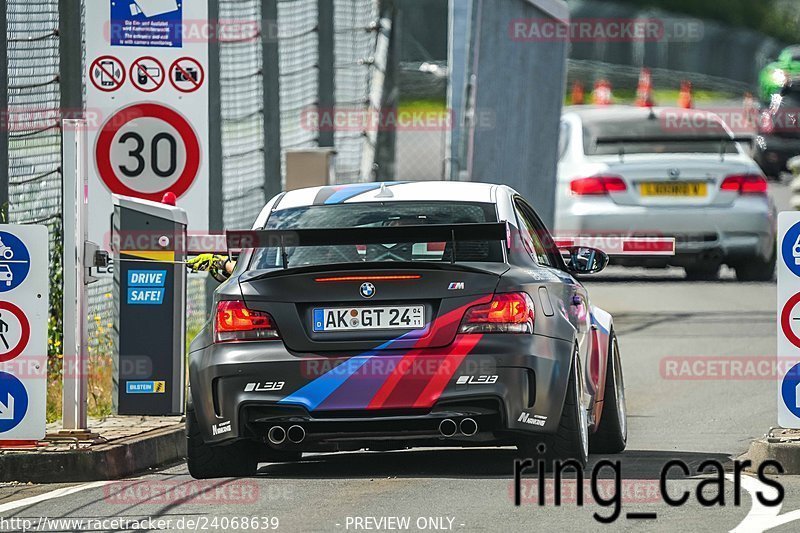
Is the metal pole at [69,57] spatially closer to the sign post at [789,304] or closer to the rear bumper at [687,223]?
the sign post at [789,304]

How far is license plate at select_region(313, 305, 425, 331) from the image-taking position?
9.05 m

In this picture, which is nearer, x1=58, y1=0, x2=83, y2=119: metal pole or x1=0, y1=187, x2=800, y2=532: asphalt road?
x1=0, y1=187, x2=800, y2=532: asphalt road

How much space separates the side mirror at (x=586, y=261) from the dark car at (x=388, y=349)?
1045 mm

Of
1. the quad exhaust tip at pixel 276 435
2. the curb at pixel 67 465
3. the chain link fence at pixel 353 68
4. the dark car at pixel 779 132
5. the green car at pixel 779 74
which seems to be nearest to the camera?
the quad exhaust tip at pixel 276 435

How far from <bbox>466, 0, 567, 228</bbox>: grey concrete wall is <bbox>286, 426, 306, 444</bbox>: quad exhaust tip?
9285 mm

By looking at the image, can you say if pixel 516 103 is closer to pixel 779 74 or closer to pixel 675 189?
pixel 675 189

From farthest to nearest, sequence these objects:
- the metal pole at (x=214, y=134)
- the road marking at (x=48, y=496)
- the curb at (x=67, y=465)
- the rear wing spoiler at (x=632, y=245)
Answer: the metal pole at (x=214, y=134) → the rear wing spoiler at (x=632, y=245) → the curb at (x=67, y=465) → the road marking at (x=48, y=496)

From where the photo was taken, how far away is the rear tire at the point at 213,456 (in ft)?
30.9

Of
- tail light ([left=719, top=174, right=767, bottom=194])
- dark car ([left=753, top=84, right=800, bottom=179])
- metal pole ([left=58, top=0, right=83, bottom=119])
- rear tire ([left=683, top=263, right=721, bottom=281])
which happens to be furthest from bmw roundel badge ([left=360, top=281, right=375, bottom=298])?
dark car ([left=753, top=84, right=800, bottom=179])

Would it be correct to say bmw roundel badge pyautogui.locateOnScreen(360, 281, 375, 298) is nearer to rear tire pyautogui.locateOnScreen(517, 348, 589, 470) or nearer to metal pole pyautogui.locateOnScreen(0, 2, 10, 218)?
rear tire pyautogui.locateOnScreen(517, 348, 589, 470)

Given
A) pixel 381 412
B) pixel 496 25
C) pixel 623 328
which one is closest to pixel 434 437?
pixel 381 412

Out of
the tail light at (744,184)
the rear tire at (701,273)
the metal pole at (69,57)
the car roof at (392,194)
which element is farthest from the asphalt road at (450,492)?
the rear tire at (701,273)

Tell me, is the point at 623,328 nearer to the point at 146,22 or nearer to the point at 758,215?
the point at 758,215

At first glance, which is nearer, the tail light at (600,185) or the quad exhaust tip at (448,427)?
the quad exhaust tip at (448,427)
